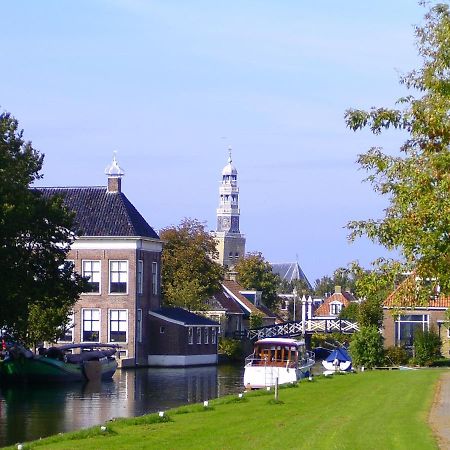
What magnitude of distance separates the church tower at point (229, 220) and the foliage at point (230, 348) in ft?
315

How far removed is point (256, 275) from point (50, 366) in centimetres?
6130

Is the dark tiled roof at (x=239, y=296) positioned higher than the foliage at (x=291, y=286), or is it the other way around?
the foliage at (x=291, y=286)

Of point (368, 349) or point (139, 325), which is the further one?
point (139, 325)

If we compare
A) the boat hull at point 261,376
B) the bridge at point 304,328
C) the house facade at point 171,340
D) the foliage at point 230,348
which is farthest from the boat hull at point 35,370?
the bridge at point 304,328

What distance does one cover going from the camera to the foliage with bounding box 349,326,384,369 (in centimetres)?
5482

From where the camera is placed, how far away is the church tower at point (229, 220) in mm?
181750

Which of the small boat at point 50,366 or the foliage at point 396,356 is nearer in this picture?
the small boat at point 50,366

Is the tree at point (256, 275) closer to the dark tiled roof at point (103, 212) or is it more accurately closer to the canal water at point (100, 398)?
the dark tiled roof at point (103, 212)

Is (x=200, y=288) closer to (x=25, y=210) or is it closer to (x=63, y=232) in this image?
(x=63, y=232)

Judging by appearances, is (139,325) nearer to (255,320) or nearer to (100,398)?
(100,398)

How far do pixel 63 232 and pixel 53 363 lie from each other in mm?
8510

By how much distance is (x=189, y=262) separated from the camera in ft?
262

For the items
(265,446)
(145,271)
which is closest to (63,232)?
(145,271)

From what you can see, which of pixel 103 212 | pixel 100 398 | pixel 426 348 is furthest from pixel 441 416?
pixel 103 212
